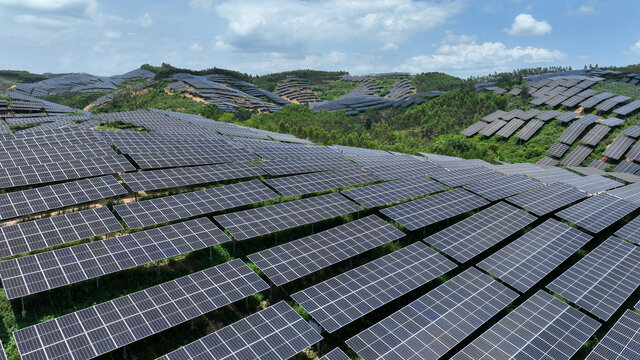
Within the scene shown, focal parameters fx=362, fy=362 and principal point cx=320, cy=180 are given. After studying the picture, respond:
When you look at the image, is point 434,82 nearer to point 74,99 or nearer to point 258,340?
point 74,99

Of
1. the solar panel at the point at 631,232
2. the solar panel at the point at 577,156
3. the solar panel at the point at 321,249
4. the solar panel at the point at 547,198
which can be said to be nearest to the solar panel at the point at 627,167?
the solar panel at the point at 577,156

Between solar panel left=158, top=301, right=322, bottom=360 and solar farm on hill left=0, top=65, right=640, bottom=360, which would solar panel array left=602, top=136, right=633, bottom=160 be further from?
solar panel left=158, top=301, right=322, bottom=360

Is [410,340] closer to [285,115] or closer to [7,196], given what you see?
[7,196]

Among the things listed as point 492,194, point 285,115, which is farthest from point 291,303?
point 285,115

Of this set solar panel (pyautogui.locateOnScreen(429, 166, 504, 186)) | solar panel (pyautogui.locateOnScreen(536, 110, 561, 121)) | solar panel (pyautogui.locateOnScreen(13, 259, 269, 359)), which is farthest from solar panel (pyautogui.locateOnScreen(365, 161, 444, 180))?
solar panel (pyautogui.locateOnScreen(536, 110, 561, 121))

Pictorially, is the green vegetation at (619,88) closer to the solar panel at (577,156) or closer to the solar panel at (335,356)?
the solar panel at (577,156)

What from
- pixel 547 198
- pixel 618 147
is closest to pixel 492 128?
pixel 618 147
